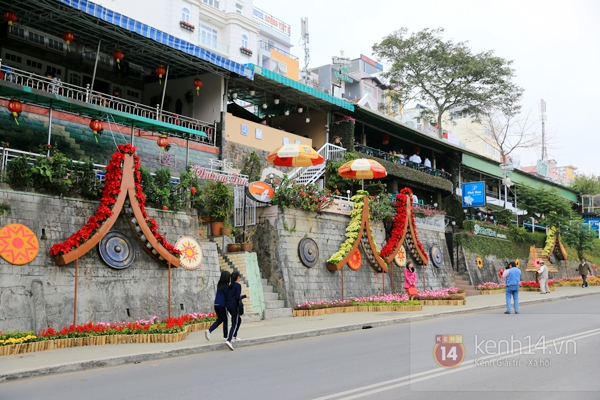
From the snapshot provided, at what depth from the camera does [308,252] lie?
773 inches

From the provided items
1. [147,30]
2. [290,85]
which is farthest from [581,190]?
[147,30]

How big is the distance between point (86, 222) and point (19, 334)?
12.5 ft

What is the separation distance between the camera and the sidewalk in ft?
30.9

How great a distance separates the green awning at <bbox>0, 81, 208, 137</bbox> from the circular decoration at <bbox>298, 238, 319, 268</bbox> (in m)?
5.43

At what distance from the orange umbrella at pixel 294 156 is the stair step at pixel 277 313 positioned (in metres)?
5.18

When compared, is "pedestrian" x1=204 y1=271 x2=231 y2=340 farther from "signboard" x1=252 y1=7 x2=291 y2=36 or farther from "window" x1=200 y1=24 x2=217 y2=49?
"signboard" x1=252 y1=7 x2=291 y2=36

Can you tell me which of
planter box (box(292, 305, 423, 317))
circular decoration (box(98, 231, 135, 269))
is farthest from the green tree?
circular decoration (box(98, 231, 135, 269))

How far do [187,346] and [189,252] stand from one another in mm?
4943

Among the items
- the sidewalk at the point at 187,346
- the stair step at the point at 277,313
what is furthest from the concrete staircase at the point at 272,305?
the sidewalk at the point at 187,346

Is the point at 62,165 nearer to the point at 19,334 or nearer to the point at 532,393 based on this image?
the point at 19,334

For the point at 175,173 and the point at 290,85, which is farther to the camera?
the point at 290,85

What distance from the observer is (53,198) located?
1353 centimetres

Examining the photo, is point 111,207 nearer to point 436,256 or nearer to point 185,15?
point 436,256

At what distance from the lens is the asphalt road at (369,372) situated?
716cm
